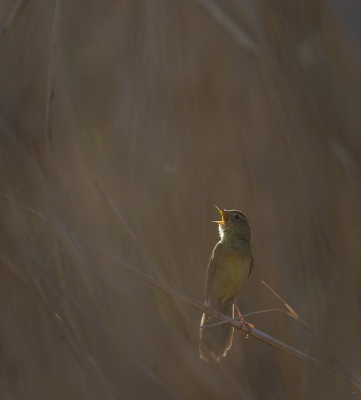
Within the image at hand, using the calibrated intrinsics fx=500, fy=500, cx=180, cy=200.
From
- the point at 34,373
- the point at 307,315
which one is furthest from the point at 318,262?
the point at 34,373

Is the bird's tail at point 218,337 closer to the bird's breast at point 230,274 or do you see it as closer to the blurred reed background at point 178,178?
the blurred reed background at point 178,178

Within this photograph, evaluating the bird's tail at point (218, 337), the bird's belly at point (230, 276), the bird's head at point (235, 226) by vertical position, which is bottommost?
the bird's tail at point (218, 337)

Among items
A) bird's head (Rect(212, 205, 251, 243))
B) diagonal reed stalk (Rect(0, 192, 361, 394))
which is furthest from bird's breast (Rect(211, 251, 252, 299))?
diagonal reed stalk (Rect(0, 192, 361, 394))

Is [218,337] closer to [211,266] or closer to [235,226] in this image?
[211,266]

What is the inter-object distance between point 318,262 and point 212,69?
1.46 m

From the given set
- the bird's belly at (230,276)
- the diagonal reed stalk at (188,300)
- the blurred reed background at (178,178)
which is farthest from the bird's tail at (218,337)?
the diagonal reed stalk at (188,300)

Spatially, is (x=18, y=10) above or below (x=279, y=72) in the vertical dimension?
above

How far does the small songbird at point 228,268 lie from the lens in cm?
284

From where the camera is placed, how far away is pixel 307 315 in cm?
304

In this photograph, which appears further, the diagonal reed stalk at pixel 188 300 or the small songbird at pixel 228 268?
the small songbird at pixel 228 268

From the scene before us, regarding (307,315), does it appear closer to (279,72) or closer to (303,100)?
(303,100)

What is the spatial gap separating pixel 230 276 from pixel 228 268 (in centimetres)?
5

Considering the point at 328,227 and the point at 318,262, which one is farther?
the point at 318,262

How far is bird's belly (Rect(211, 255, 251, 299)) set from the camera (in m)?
2.93
